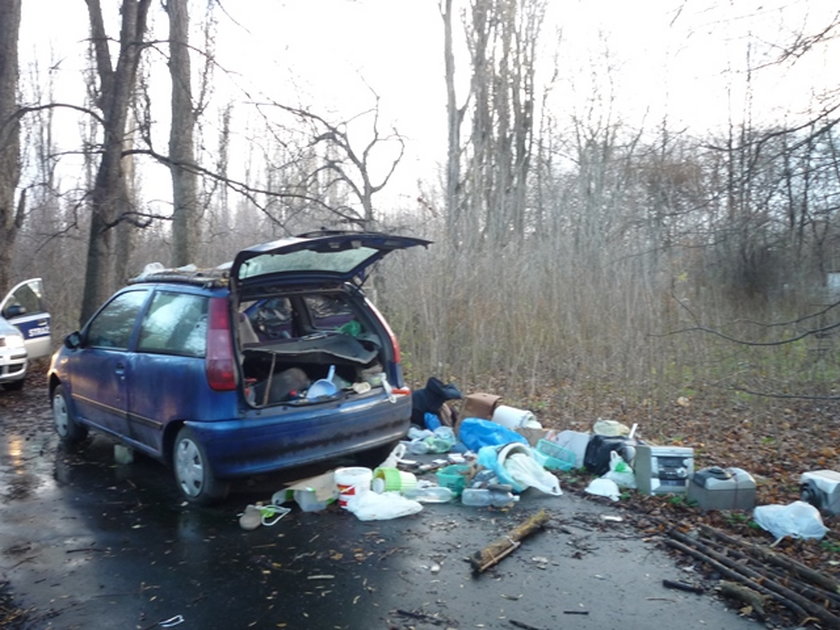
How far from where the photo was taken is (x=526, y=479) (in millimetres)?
5906

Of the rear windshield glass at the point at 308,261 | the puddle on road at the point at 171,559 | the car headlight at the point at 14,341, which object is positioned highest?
the rear windshield glass at the point at 308,261

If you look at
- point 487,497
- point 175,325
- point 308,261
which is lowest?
point 487,497

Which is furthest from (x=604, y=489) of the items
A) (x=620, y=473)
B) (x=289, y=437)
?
(x=289, y=437)

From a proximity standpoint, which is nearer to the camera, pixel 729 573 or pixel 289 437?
pixel 729 573

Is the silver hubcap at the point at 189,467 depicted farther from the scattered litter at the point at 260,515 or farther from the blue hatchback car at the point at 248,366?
the scattered litter at the point at 260,515

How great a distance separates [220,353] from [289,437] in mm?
782

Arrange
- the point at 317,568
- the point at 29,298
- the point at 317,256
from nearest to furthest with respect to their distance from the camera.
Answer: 1. the point at 317,568
2. the point at 317,256
3. the point at 29,298

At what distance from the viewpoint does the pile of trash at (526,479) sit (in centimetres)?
524

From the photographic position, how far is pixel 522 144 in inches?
779

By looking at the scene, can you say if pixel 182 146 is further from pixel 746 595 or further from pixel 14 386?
pixel 746 595

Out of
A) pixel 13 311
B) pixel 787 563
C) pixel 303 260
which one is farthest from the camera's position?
pixel 13 311

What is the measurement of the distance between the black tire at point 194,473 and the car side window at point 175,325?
65 centimetres

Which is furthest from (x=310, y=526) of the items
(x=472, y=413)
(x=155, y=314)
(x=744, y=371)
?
(x=744, y=371)

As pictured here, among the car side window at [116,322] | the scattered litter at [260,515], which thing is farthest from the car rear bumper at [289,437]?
the car side window at [116,322]
